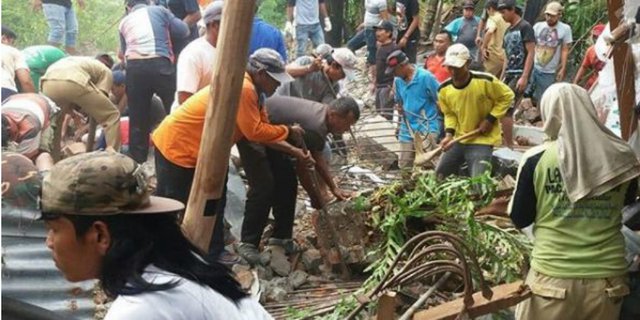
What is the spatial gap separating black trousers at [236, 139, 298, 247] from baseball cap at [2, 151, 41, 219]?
5.27 ft

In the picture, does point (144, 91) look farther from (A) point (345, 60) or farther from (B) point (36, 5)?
(B) point (36, 5)

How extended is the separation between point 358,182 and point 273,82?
2064 millimetres

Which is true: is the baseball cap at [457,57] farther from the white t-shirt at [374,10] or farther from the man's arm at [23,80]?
the white t-shirt at [374,10]

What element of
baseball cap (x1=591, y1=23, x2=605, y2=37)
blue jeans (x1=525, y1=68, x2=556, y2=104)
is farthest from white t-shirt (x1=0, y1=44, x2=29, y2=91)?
blue jeans (x1=525, y1=68, x2=556, y2=104)

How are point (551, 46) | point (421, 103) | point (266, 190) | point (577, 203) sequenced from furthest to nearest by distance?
1. point (551, 46)
2. point (421, 103)
3. point (266, 190)
4. point (577, 203)

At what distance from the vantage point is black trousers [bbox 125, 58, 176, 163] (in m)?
7.32

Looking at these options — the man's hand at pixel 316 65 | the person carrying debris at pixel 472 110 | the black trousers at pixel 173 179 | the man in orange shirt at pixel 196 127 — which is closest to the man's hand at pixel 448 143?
the person carrying debris at pixel 472 110

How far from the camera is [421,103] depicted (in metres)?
8.45

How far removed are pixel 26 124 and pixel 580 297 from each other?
385cm

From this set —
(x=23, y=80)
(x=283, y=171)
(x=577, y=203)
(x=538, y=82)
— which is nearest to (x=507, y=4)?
(x=538, y=82)

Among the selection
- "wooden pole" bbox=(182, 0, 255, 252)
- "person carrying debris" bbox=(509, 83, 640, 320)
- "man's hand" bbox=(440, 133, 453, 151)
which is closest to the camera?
"wooden pole" bbox=(182, 0, 255, 252)

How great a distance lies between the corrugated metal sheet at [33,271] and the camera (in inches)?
183

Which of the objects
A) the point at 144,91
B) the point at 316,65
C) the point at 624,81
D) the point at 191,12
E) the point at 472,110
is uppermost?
the point at 624,81

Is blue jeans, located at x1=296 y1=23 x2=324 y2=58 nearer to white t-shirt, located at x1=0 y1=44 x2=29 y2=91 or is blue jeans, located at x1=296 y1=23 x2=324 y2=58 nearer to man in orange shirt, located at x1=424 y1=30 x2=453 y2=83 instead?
man in orange shirt, located at x1=424 y1=30 x2=453 y2=83
